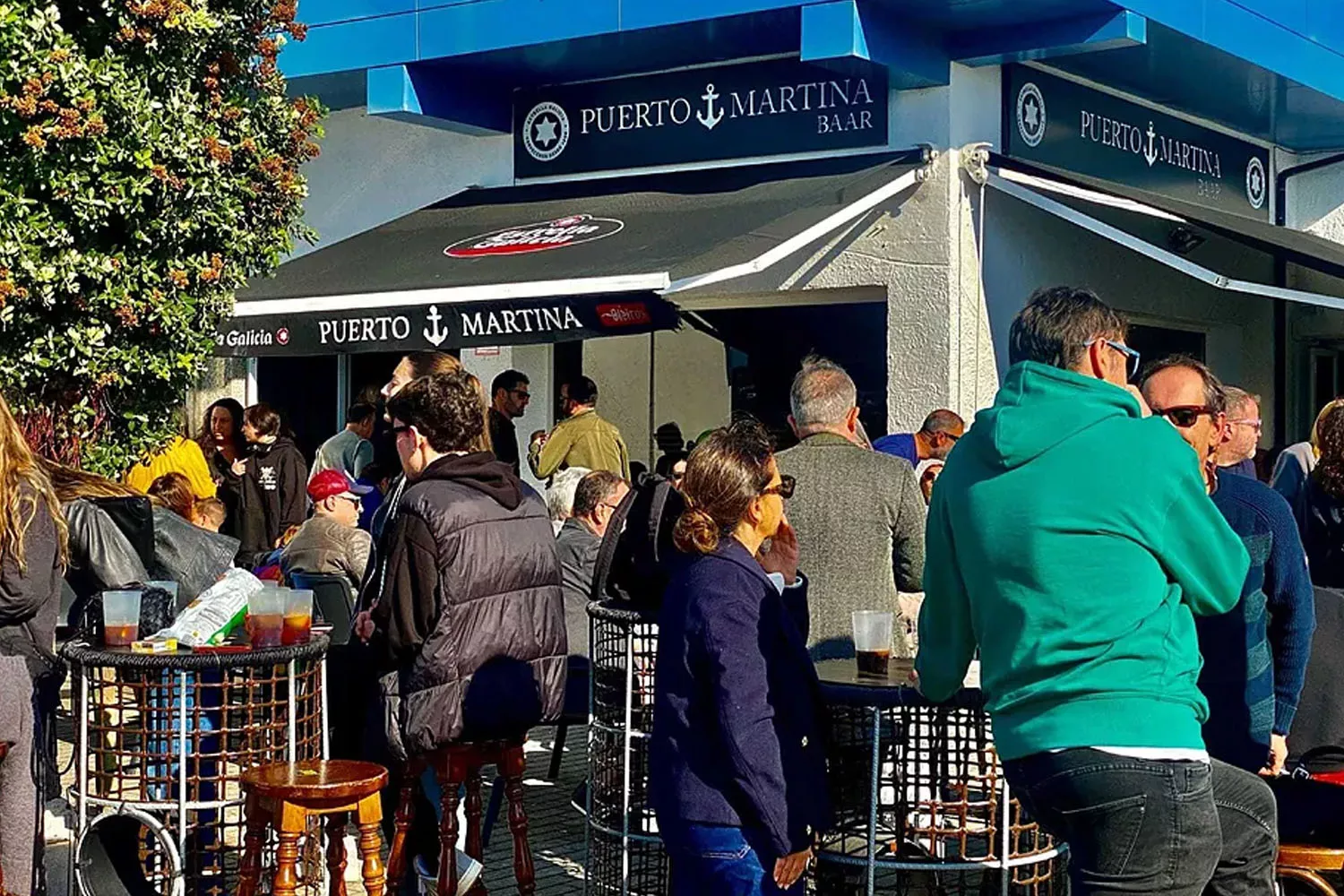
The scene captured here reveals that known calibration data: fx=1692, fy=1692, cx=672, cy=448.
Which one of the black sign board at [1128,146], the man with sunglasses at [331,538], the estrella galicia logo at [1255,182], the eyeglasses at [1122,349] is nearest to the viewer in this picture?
the eyeglasses at [1122,349]

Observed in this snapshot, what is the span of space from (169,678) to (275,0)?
12.7 feet

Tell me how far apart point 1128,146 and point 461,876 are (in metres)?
8.81

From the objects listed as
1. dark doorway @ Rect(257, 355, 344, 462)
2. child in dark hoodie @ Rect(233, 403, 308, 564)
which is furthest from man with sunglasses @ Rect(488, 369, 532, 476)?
dark doorway @ Rect(257, 355, 344, 462)

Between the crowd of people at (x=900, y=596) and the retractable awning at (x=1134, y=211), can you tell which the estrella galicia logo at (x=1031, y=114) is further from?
the crowd of people at (x=900, y=596)

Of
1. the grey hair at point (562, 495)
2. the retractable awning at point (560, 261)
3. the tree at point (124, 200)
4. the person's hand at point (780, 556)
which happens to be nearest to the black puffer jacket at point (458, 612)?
the person's hand at point (780, 556)

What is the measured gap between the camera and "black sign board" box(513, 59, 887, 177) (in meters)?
10.7

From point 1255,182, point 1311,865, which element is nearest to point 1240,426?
point 1311,865

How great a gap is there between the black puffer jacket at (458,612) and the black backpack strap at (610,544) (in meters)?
0.26

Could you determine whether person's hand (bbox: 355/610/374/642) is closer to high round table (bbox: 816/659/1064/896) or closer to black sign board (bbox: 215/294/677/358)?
high round table (bbox: 816/659/1064/896)

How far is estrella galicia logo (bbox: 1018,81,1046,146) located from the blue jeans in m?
7.78

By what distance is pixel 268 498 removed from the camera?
11.2 meters

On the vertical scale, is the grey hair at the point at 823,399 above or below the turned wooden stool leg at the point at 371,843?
above

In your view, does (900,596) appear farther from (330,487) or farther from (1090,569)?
(1090,569)

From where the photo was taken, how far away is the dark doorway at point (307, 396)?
47.9 feet
